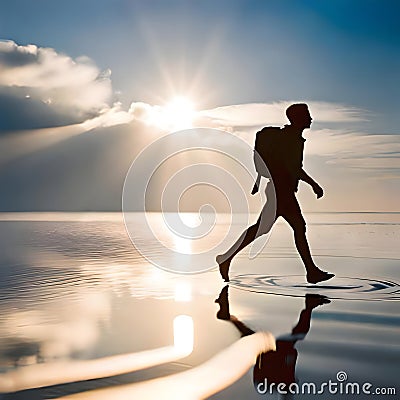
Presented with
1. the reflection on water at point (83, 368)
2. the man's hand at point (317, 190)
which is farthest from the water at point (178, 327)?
the man's hand at point (317, 190)

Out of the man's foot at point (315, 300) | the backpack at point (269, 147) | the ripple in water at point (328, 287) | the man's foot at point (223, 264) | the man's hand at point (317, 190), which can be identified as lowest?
the man's foot at point (315, 300)

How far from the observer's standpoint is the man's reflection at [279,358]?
365 centimetres

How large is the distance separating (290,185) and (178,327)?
126 inches

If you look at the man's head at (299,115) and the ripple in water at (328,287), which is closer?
Result: the ripple in water at (328,287)

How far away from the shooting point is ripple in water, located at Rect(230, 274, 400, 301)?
7039 millimetres

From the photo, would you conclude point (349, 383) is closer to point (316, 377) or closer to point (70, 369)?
point (316, 377)

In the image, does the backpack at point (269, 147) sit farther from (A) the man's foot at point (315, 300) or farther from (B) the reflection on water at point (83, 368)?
(B) the reflection on water at point (83, 368)

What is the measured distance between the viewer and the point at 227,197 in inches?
311

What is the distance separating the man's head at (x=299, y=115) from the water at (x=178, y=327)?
2.03 m

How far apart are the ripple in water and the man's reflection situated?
104cm

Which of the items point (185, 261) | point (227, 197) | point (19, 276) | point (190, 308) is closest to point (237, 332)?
point (190, 308)

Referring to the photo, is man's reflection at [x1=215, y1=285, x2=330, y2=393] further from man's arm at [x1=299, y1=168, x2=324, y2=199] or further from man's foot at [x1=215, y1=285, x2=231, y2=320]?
man's arm at [x1=299, y1=168, x2=324, y2=199]

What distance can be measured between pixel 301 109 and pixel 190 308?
3086mm

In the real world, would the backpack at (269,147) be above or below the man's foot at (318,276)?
above
